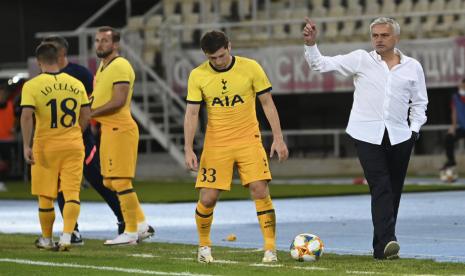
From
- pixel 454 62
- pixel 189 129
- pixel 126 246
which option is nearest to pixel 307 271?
pixel 189 129

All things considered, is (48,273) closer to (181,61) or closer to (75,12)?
(181,61)

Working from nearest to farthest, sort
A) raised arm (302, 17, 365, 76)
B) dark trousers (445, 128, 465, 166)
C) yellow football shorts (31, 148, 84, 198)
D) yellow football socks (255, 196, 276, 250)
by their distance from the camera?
1. raised arm (302, 17, 365, 76)
2. yellow football socks (255, 196, 276, 250)
3. yellow football shorts (31, 148, 84, 198)
4. dark trousers (445, 128, 465, 166)

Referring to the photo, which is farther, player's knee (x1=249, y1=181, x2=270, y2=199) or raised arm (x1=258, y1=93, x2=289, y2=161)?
player's knee (x1=249, y1=181, x2=270, y2=199)

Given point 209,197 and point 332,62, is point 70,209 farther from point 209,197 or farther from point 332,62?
point 332,62

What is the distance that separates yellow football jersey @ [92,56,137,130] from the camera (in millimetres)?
14906

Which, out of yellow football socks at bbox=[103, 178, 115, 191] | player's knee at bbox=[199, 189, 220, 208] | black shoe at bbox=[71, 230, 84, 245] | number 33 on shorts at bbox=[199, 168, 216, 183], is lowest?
black shoe at bbox=[71, 230, 84, 245]

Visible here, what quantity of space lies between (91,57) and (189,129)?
22.1m

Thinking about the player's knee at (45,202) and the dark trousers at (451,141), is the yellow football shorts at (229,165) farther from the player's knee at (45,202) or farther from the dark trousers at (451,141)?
the dark trousers at (451,141)

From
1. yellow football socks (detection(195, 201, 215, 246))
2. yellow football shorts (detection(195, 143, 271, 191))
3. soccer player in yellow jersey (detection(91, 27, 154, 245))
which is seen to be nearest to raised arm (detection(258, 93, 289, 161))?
yellow football shorts (detection(195, 143, 271, 191))

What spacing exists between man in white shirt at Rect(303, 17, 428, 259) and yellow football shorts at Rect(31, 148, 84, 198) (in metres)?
3.23

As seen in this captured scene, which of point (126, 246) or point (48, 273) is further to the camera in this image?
point (126, 246)

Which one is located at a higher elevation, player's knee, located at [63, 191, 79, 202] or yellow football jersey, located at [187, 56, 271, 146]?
yellow football jersey, located at [187, 56, 271, 146]

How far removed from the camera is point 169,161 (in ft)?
111

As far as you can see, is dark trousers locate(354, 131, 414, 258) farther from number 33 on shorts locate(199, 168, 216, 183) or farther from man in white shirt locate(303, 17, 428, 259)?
number 33 on shorts locate(199, 168, 216, 183)
